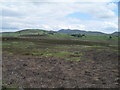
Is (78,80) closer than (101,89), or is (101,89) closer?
(101,89)

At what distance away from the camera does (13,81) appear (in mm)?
13906

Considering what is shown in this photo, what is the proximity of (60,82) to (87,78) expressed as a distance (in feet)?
12.4

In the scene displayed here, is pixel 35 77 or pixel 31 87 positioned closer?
pixel 31 87

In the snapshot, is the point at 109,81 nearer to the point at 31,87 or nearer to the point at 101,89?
the point at 101,89

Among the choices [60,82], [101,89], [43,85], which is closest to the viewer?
[101,89]

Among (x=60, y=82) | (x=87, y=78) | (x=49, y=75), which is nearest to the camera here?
(x=60, y=82)

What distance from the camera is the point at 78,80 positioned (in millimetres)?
14750

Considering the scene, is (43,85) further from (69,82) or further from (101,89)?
(101,89)

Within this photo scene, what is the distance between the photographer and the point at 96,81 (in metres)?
14.4

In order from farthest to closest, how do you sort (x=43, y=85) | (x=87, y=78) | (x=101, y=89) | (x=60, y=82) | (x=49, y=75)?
1. (x=49, y=75)
2. (x=87, y=78)
3. (x=60, y=82)
4. (x=43, y=85)
5. (x=101, y=89)

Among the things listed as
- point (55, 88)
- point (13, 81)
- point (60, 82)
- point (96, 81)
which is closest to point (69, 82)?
point (60, 82)

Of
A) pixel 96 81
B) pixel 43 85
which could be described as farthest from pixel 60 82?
pixel 96 81

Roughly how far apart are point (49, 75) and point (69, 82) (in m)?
3.50

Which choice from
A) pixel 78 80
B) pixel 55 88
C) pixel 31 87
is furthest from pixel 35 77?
pixel 78 80
